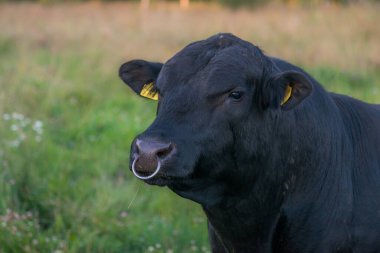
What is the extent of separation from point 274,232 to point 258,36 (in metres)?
11.7

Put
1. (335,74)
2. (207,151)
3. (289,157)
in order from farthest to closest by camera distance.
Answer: (335,74), (289,157), (207,151)

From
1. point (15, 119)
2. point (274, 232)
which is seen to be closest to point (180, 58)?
point (274, 232)

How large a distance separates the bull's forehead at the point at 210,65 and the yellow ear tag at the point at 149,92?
14.1 inches

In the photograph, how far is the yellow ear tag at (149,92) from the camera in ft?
13.5

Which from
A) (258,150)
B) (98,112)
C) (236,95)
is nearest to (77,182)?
(98,112)

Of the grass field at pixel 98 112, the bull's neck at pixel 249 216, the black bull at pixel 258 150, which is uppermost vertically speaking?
the black bull at pixel 258 150

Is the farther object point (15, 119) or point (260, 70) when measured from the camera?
point (15, 119)

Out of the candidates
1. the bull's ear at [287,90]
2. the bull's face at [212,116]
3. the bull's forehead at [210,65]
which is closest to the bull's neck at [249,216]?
the bull's face at [212,116]

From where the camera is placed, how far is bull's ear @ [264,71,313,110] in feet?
11.9

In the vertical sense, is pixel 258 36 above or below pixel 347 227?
below

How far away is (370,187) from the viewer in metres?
4.07

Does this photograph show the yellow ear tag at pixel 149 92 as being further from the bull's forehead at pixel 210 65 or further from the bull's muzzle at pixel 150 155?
the bull's muzzle at pixel 150 155

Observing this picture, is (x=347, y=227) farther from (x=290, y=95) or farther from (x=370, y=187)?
(x=290, y=95)

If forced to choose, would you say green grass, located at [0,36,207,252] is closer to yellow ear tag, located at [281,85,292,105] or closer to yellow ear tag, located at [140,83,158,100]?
yellow ear tag, located at [140,83,158,100]
